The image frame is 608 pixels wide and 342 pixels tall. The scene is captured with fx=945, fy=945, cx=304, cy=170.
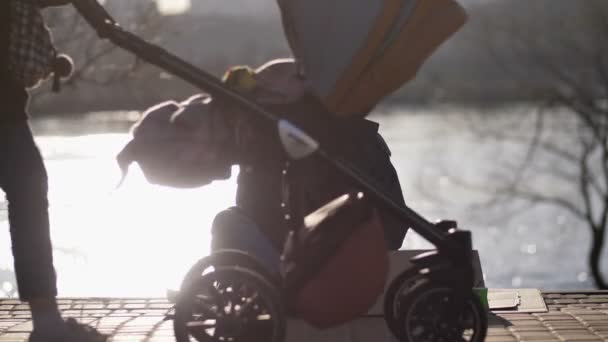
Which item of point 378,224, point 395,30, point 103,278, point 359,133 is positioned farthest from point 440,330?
point 103,278

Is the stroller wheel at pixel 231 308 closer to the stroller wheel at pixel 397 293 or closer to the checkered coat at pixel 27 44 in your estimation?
the stroller wheel at pixel 397 293

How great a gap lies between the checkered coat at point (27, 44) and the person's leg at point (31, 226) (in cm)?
19

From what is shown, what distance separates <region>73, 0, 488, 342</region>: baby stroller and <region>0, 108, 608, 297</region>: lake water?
1.43 ft

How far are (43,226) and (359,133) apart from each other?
52.1 inches

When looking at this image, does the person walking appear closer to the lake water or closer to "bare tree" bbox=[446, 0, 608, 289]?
the lake water

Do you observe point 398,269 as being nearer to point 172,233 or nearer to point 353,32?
point 353,32

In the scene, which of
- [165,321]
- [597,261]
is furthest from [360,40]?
[597,261]

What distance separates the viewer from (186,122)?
333cm

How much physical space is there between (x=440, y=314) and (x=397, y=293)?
234 millimetres

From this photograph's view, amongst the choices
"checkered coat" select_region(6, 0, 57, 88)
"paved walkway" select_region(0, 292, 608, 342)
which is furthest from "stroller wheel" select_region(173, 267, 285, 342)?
"checkered coat" select_region(6, 0, 57, 88)

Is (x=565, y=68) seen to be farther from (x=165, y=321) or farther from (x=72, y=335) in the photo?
(x=72, y=335)

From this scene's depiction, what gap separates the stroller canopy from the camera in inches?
129

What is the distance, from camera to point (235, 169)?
143 inches

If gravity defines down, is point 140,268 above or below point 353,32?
below
